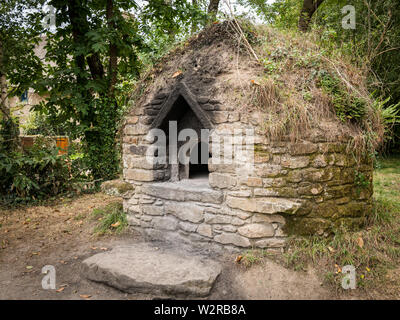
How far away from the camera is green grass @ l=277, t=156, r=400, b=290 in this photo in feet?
10.1

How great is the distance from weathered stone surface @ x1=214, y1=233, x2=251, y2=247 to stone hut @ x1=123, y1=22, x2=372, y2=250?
0.01 metres

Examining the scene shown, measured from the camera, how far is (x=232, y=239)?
3.56 m

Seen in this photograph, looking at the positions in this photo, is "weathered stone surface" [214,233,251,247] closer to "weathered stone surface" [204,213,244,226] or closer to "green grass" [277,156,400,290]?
"weathered stone surface" [204,213,244,226]

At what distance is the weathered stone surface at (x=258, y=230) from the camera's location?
3412mm

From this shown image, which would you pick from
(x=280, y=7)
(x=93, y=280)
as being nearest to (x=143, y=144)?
(x=93, y=280)

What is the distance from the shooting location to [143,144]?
4305 mm

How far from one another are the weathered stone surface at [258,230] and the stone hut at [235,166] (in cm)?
1

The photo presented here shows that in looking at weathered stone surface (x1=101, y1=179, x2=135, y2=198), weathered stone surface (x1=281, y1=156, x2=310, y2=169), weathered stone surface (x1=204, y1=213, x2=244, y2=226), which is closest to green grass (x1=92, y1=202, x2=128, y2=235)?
weathered stone surface (x1=101, y1=179, x2=135, y2=198)

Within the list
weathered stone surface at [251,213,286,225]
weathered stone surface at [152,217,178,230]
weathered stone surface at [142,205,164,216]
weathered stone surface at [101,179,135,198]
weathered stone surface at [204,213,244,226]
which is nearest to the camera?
weathered stone surface at [251,213,286,225]

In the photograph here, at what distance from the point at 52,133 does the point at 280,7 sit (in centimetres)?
910

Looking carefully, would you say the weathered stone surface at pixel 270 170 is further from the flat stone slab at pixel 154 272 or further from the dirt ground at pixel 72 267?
the flat stone slab at pixel 154 272

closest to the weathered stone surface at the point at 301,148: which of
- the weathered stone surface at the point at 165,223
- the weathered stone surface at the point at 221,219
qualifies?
the weathered stone surface at the point at 221,219

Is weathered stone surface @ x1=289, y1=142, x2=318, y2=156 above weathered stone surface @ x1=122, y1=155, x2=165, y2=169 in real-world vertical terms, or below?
above
